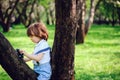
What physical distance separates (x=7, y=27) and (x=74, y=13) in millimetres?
32627

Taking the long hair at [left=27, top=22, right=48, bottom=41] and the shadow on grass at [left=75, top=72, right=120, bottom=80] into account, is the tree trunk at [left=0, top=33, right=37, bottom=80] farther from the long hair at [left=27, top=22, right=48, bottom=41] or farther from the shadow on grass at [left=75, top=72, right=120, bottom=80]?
the shadow on grass at [left=75, top=72, right=120, bottom=80]

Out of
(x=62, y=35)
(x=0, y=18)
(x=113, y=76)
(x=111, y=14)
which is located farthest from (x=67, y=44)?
(x=111, y=14)

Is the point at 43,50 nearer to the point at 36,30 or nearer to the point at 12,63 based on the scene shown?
the point at 36,30

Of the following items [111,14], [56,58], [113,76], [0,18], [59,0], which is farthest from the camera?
[111,14]

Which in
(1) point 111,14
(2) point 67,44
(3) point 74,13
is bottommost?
(1) point 111,14

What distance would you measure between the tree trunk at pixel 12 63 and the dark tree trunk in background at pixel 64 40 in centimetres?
53

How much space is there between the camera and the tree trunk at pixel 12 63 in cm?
675

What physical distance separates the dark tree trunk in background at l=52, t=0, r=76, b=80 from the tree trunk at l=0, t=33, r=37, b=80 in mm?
530

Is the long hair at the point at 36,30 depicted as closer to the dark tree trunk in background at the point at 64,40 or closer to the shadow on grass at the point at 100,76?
the dark tree trunk in background at the point at 64,40

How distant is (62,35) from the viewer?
22.7 feet

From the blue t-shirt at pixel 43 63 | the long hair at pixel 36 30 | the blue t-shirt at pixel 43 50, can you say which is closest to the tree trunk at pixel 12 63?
the blue t-shirt at pixel 43 63

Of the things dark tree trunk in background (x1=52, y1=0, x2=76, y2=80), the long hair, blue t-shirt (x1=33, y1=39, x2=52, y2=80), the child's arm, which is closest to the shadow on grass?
dark tree trunk in background (x1=52, y1=0, x2=76, y2=80)

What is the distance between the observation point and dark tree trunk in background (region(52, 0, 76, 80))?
6.72m

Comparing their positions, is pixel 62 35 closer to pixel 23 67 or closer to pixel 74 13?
pixel 74 13
